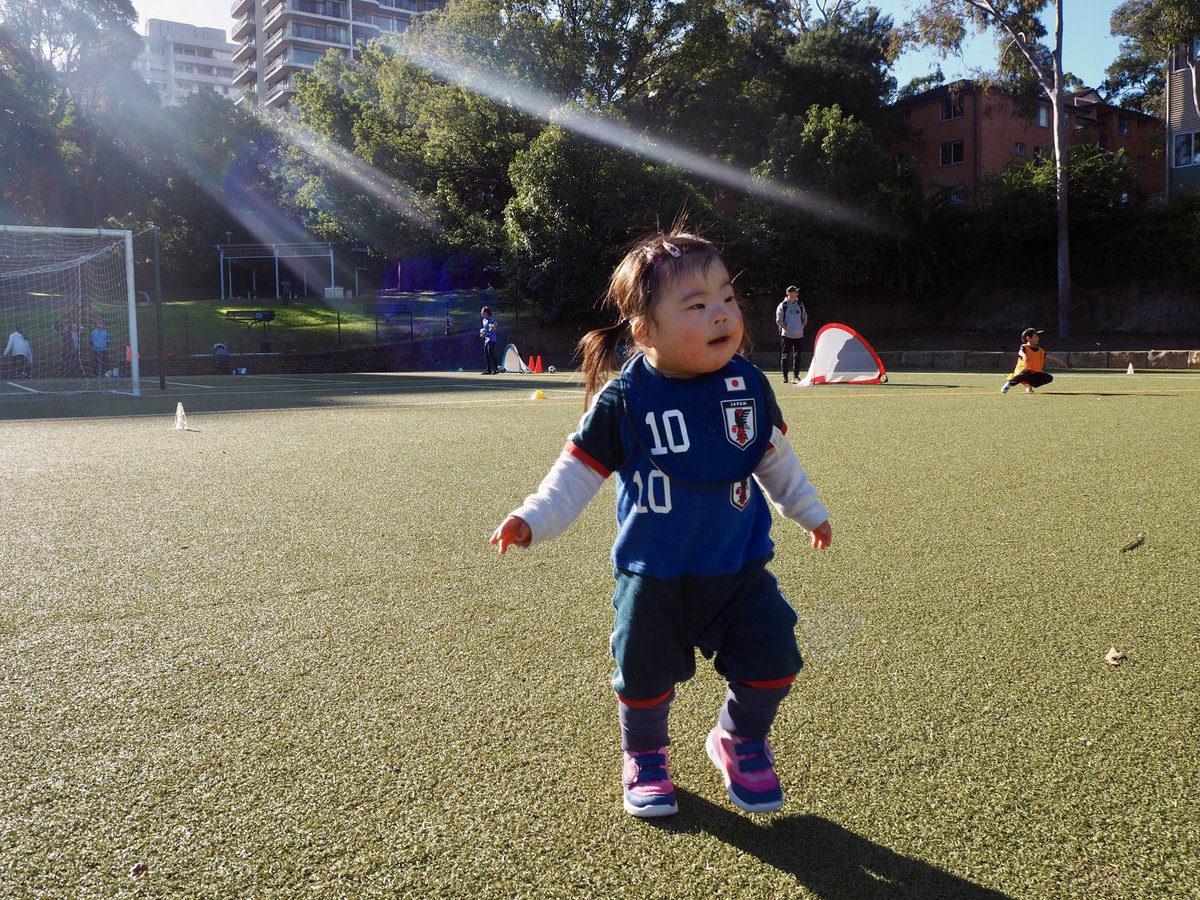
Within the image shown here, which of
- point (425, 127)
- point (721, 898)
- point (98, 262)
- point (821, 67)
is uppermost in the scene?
point (821, 67)

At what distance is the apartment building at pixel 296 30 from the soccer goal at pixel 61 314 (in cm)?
5614

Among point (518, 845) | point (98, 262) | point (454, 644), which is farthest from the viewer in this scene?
point (98, 262)

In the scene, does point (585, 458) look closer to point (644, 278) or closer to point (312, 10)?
point (644, 278)

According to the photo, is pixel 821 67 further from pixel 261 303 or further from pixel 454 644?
pixel 454 644

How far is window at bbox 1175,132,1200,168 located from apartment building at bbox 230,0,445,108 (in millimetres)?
59710

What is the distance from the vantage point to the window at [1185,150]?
34.5 metres

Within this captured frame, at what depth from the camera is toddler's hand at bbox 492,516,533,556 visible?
200cm

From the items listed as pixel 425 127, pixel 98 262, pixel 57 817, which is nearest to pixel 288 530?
pixel 57 817

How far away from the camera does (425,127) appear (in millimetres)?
34438

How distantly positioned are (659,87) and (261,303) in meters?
19.2

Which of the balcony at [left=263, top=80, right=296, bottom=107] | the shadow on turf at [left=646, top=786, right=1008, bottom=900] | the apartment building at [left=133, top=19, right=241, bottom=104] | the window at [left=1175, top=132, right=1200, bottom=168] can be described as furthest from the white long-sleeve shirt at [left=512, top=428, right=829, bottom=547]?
the apartment building at [left=133, top=19, right=241, bottom=104]

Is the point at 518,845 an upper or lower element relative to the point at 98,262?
lower

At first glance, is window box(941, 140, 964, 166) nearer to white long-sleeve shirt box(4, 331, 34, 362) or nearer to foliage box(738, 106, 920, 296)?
foliage box(738, 106, 920, 296)

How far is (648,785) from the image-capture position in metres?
1.93
